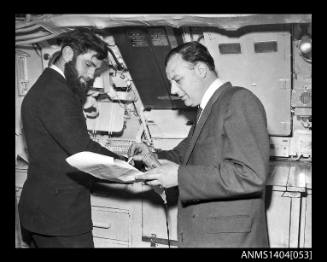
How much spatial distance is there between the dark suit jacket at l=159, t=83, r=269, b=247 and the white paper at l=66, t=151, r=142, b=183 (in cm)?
29

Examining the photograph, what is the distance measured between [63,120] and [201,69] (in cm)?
86

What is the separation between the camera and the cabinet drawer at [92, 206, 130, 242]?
9.25ft

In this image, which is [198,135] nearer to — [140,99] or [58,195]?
[58,195]

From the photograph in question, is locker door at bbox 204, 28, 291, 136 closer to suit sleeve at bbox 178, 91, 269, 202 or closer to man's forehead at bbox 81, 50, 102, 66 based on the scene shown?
man's forehead at bbox 81, 50, 102, 66

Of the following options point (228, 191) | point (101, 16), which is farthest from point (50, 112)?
point (228, 191)

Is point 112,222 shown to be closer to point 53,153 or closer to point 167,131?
point 167,131

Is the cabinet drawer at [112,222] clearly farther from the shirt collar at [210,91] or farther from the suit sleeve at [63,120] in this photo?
the shirt collar at [210,91]

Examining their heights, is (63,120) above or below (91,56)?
below

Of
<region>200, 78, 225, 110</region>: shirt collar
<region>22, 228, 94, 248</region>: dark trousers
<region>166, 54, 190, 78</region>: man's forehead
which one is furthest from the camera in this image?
<region>22, 228, 94, 248</region>: dark trousers

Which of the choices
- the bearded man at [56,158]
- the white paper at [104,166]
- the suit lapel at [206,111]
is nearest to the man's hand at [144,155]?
the bearded man at [56,158]

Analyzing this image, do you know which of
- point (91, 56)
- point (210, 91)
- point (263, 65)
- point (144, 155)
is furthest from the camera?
point (263, 65)

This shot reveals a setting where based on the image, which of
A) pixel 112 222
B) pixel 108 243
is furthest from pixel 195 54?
pixel 108 243

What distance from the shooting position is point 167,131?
9.71 feet

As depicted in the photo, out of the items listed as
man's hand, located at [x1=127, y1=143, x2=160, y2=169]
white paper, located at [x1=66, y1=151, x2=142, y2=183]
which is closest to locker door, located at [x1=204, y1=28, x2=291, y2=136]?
man's hand, located at [x1=127, y1=143, x2=160, y2=169]
